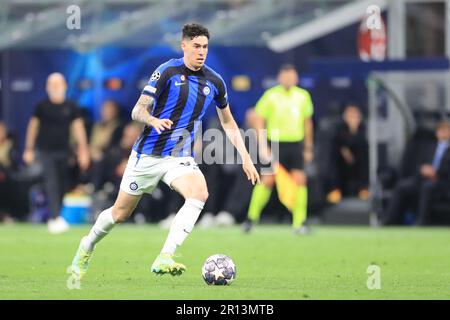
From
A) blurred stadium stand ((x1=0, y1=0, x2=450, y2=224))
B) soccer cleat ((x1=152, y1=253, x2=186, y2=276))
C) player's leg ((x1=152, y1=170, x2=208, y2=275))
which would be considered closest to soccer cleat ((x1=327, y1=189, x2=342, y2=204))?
blurred stadium stand ((x1=0, y1=0, x2=450, y2=224))

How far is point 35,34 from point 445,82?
7.98 meters

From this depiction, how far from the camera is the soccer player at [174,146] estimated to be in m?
12.1

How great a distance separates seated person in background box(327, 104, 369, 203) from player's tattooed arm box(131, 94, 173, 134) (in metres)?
11.9

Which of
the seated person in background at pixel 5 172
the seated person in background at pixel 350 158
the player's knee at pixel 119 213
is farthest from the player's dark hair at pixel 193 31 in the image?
the seated person in background at pixel 5 172

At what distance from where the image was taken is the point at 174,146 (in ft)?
40.3

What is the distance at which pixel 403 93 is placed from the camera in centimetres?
2428

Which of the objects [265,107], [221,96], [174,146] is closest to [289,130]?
[265,107]

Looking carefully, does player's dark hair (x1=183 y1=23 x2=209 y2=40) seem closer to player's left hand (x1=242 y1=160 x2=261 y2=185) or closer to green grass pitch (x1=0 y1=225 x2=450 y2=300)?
player's left hand (x1=242 y1=160 x2=261 y2=185)

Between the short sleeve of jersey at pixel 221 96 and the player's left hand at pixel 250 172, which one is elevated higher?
the short sleeve of jersey at pixel 221 96

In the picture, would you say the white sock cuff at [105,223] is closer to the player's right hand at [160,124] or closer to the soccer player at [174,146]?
the soccer player at [174,146]

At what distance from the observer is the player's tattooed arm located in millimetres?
11414

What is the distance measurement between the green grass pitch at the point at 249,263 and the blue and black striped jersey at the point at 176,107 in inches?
49.6
